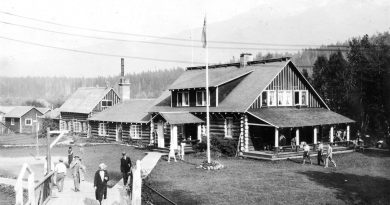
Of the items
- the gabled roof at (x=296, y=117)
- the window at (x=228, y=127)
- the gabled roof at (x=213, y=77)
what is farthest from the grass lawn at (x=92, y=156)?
the gabled roof at (x=296, y=117)

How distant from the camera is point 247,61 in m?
42.4

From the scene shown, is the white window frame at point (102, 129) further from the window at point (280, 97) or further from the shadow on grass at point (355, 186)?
the shadow on grass at point (355, 186)

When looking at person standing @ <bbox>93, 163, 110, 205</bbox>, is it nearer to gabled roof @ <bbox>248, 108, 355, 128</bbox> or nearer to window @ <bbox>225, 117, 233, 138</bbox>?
gabled roof @ <bbox>248, 108, 355, 128</bbox>

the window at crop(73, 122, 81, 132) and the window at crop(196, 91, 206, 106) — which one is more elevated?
the window at crop(196, 91, 206, 106)

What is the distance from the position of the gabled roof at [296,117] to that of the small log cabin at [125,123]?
A: 13653 mm

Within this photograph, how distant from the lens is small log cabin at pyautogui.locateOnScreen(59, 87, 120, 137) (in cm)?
5691

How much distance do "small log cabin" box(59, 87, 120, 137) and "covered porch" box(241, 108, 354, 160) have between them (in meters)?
27.9

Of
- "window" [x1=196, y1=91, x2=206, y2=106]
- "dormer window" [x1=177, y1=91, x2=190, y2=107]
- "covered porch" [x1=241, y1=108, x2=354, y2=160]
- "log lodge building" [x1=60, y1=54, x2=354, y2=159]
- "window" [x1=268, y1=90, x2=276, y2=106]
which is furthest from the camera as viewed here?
"dormer window" [x1=177, y1=91, x2=190, y2=107]

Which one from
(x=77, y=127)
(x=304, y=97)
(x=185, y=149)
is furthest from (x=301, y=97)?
(x=77, y=127)

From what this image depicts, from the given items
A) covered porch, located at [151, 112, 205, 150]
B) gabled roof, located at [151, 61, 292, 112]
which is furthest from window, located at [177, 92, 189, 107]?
covered porch, located at [151, 112, 205, 150]

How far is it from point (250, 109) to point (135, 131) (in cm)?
1654

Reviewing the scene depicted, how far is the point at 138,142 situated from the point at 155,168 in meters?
18.7

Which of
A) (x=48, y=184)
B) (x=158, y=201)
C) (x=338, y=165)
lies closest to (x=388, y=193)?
(x=338, y=165)

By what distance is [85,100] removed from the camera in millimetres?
59688
